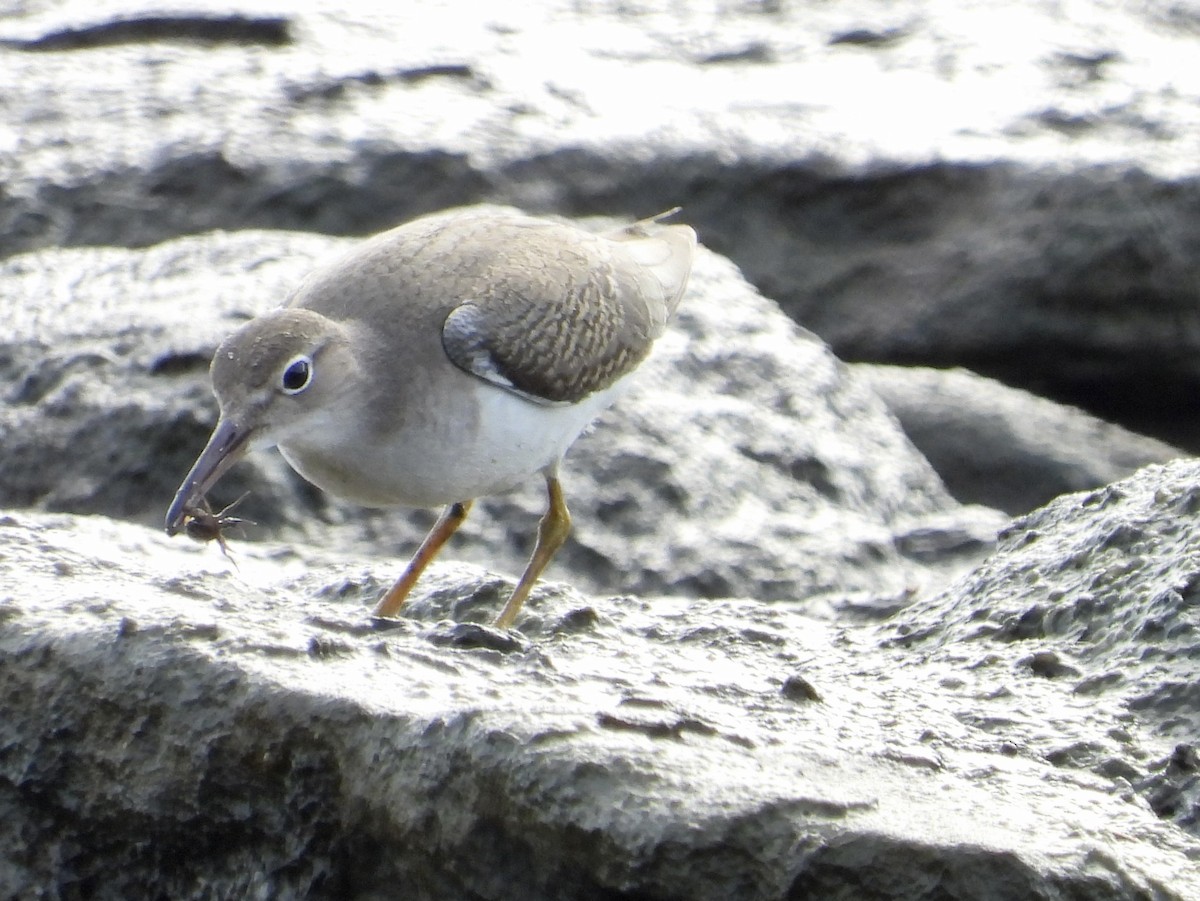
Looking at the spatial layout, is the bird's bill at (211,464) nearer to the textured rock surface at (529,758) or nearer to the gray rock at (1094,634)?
the textured rock surface at (529,758)

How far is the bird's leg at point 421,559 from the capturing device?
5551mm

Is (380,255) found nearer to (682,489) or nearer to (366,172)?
(682,489)

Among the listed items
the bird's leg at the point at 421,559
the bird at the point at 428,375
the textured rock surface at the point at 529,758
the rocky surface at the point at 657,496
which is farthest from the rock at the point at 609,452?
the textured rock surface at the point at 529,758

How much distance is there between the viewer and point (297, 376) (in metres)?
5.21

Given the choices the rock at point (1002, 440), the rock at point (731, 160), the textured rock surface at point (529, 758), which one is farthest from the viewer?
the rock at point (1002, 440)

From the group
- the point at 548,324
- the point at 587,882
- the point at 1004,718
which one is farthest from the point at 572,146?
the point at 587,882

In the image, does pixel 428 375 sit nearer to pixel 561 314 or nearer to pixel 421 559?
pixel 421 559

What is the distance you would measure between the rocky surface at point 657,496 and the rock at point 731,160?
0.08 ft

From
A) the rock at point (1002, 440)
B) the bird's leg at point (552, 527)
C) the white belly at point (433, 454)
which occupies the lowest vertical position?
the rock at point (1002, 440)

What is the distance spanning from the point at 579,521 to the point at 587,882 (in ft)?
12.8

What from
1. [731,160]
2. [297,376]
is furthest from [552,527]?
[731,160]

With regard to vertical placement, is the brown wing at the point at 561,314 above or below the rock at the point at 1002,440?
above

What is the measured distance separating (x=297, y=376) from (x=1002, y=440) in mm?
5044

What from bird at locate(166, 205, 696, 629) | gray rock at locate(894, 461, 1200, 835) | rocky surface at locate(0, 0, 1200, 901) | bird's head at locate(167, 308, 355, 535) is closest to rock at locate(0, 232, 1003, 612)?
rocky surface at locate(0, 0, 1200, 901)
